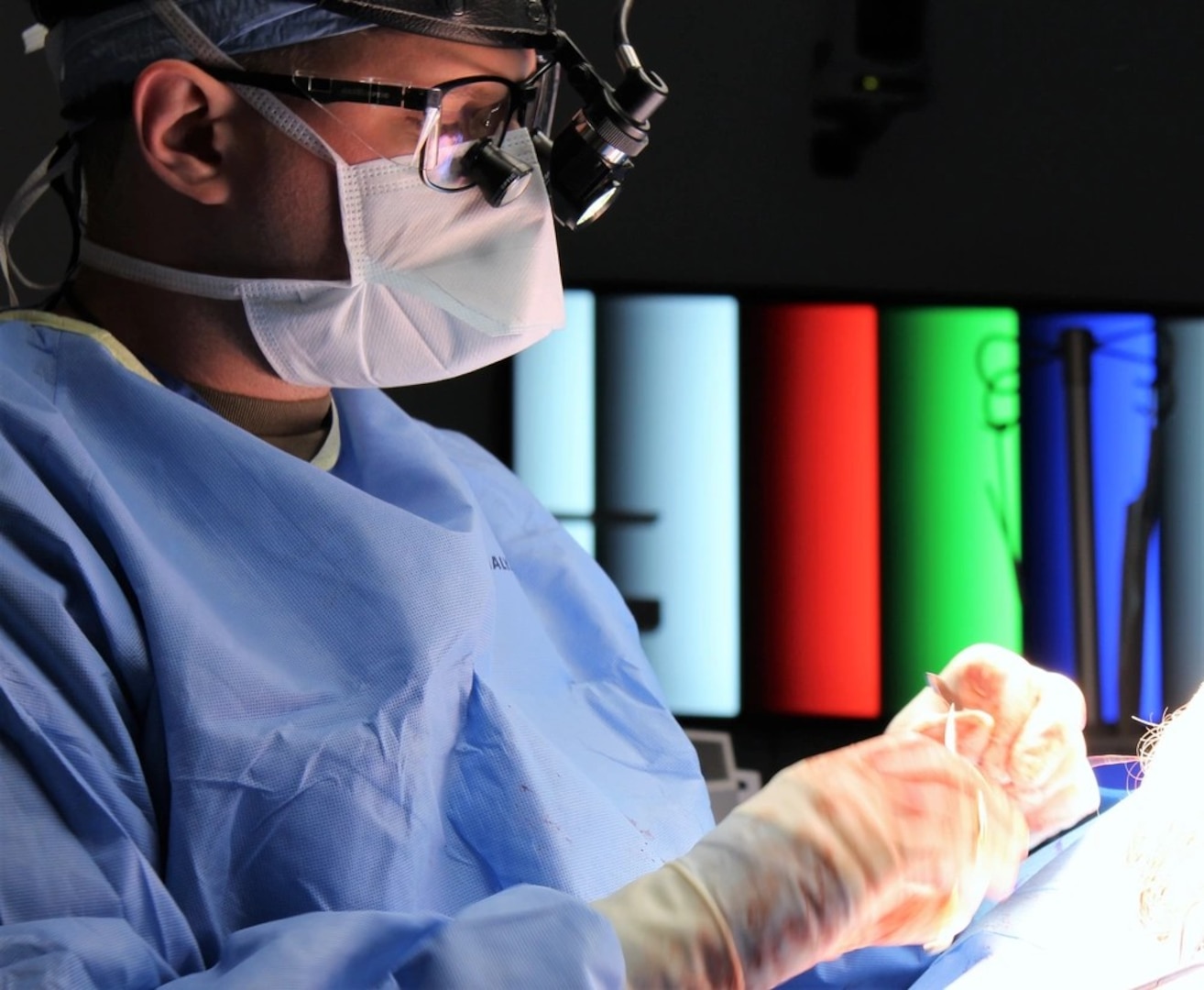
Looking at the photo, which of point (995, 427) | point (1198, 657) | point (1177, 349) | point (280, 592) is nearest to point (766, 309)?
point (995, 427)

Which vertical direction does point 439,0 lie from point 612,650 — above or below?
above

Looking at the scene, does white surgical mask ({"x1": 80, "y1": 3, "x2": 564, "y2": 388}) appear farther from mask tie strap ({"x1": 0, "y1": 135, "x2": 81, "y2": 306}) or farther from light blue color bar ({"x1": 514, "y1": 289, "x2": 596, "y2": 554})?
light blue color bar ({"x1": 514, "y1": 289, "x2": 596, "y2": 554})

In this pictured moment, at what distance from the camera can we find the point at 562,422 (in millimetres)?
1973

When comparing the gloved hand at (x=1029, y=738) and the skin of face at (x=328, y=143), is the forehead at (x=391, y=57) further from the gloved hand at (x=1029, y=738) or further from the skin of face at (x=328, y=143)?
the gloved hand at (x=1029, y=738)

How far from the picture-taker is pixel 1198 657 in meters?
1.91

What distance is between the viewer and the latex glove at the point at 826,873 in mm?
758

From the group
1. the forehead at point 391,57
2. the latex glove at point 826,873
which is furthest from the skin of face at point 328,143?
the latex glove at point 826,873

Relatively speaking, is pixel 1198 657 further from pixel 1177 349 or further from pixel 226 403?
pixel 226 403

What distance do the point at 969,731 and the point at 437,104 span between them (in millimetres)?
669

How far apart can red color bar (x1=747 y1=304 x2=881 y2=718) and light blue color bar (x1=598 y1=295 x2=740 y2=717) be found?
0.05m

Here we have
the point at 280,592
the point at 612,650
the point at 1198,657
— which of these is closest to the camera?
the point at 280,592

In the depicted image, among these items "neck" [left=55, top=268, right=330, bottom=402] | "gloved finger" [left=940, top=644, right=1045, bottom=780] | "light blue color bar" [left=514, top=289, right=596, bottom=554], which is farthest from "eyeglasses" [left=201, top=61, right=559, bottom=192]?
"light blue color bar" [left=514, top=289, right=596, bottom=554]

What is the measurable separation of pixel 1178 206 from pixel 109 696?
5.81 feet

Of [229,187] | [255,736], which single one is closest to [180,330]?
[229,187]
